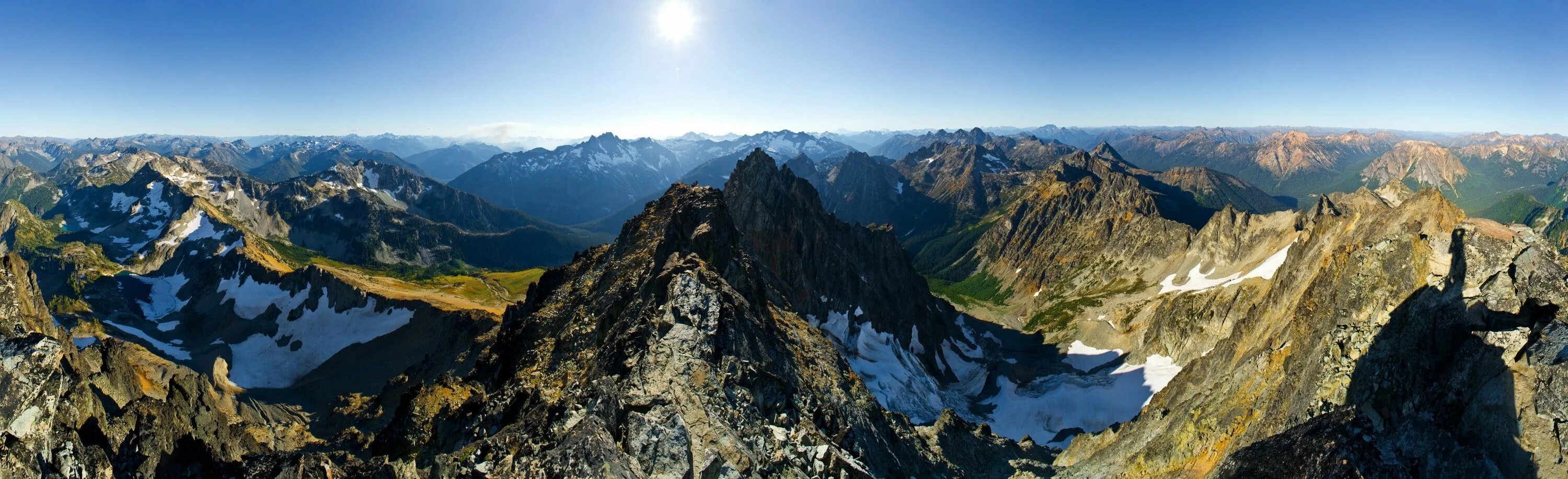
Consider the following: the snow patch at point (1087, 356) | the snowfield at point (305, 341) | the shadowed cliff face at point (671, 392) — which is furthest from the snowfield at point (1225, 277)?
the snowfield at point (305, 341)

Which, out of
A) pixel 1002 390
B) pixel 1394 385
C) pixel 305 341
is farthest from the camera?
pixel 305 341

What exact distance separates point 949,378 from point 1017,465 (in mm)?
52145

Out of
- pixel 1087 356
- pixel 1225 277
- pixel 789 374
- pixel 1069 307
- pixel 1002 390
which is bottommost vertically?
pixel 1069 307

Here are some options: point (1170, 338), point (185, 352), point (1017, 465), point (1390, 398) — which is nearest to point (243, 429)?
point (1017, 465)

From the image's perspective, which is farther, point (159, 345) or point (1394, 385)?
point (159, 345)

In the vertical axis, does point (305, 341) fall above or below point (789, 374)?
below

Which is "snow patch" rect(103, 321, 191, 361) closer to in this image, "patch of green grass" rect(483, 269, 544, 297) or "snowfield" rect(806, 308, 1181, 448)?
"patch of green grass" rect(483, 269, 544, 297)

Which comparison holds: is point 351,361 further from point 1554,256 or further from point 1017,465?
point 1554,256

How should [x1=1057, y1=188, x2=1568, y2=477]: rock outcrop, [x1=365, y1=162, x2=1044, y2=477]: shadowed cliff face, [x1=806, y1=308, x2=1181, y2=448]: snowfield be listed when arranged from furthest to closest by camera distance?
[x1=806, y1=308, x2=1181, y2=448]: snowfield → [x1=365, y1=162, x2=1044, y2=477]: shadowed cliff face → [x1=1057, y1=188, x2=1568, y2=477]: rock outcrop

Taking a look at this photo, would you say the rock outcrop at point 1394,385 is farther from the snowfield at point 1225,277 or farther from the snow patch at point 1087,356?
the snowfield at point 1225,277

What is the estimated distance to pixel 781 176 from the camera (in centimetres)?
13225

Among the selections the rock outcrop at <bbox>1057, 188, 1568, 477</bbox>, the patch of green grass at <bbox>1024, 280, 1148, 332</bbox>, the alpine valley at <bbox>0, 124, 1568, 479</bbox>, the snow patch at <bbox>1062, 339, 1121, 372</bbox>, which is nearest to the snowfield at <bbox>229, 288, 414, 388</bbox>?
the alpine valley at <bbox>0, 124, 1568, 479</bbox>

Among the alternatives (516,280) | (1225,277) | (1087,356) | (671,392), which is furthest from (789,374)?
(516,280)

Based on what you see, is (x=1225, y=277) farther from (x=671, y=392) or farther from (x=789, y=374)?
(x=671, y=392)
